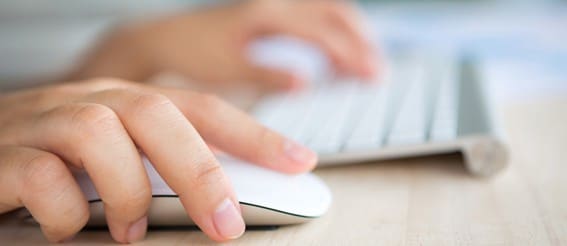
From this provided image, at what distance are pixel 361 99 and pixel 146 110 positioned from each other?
0.42 meters

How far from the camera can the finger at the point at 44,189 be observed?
44cm

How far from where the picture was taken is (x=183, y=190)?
1.49 ft

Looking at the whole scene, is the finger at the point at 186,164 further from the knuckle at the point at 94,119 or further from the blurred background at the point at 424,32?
the blurred background at the point at 424,32

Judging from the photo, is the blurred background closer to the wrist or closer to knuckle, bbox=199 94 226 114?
the wrist

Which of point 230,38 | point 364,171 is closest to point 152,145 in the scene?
point 364,171

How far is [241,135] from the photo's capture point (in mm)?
518

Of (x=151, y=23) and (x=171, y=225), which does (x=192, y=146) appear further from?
(x=151, y=23)

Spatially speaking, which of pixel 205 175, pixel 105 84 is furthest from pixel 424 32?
pixel 205 175

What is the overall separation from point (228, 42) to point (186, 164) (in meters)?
0.65

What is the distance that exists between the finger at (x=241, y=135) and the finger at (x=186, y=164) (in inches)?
2.0

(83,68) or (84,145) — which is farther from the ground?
(84,145)

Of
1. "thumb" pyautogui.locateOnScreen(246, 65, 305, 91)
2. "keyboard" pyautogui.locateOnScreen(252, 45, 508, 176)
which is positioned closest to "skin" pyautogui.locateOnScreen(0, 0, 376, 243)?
"keyboard" pyautogui.locateOnScreen(252, 45, 508, 176)

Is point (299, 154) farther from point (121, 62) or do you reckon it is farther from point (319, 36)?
point (121, 62)

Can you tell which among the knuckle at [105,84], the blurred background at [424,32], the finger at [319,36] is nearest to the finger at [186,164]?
the knuckle at [105,84]
